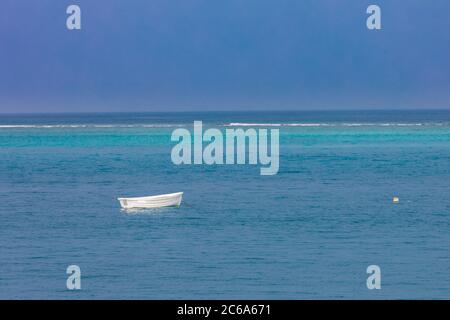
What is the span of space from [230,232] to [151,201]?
6.02 metres

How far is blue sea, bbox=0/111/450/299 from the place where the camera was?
845 inches

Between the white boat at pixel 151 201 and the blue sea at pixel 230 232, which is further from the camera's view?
the white boat at pixel 151 201

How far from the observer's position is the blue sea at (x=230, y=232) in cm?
2145

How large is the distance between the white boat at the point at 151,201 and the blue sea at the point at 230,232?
378 millimetres

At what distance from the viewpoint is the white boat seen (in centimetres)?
3428

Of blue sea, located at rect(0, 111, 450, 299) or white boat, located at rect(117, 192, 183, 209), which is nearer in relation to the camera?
blue sea, located at rect(0, 111, 450, 299)

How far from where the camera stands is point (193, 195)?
1604 inches

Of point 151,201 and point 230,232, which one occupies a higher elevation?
point 151,201

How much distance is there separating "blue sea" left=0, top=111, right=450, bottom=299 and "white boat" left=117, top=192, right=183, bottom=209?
1.24 ft

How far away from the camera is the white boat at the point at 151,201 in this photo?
112ft

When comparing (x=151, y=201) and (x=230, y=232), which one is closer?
(x=230, y=232)

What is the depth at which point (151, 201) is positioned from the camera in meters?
34.3
